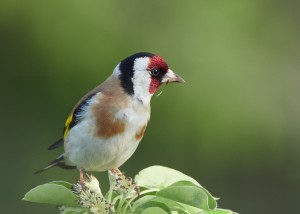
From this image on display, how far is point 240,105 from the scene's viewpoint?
6422 mm

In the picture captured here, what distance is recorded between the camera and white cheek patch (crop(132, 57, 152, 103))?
2930 millimetres

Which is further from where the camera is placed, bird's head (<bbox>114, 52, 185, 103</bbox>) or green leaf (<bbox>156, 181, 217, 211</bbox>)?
bird's head (<bbox>114, 52, 185, 103</bbox>)

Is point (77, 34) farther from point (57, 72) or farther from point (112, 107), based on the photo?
point (112, 107)

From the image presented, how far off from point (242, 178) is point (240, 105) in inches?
25.2

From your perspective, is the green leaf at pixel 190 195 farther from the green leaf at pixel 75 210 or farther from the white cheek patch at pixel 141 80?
the white cheek patch at pixel 141 80

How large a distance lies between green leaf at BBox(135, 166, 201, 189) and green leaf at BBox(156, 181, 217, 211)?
0.53 feet

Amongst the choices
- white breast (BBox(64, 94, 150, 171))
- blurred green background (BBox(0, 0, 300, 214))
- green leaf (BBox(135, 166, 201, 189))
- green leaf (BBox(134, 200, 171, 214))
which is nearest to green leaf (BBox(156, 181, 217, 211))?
green leaf (BBox(134, 200, 171, 214))

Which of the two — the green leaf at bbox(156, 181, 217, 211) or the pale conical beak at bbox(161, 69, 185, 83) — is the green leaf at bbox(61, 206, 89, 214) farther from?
the pale conical beak at bbox(161, 69, 185, 83)

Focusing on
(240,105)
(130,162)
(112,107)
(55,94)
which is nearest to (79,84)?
(55,94)

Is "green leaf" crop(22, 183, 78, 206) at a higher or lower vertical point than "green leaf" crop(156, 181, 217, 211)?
lower

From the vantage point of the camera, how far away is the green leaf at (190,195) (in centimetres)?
216

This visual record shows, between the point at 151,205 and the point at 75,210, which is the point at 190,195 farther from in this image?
the point at 75,210

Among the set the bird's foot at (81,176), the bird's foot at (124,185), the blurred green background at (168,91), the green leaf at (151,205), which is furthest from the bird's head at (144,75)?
the blurred green background at (168,91)

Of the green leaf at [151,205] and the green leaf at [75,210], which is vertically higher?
the green leaf at [151,205]
